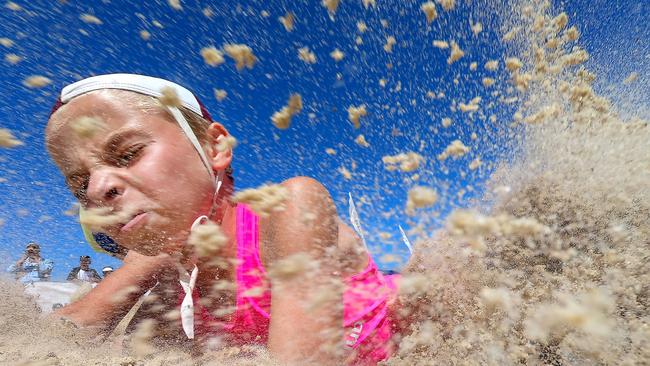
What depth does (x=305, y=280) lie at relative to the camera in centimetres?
118

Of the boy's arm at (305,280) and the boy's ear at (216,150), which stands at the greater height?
the boy's ear at (216,150)

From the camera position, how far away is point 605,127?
2.12 m

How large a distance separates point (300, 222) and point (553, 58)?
79.4 inches

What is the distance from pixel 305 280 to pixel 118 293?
5.72 ft

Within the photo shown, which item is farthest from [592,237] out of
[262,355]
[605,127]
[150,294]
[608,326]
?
[150,294]

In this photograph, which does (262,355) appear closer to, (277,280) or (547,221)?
(277,280)

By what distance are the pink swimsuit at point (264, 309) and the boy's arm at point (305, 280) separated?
26 centimetres

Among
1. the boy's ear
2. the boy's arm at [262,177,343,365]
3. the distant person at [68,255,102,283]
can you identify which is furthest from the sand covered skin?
the distant person at [68,255,102,283]

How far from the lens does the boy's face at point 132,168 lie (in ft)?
4.76

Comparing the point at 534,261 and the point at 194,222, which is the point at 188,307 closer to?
the point at 194,222

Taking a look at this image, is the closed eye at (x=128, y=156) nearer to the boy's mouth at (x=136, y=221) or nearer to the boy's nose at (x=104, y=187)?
the boy's nose at (x=104, y=187)

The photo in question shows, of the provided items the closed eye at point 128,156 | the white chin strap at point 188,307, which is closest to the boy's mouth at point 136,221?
the closed eye at point 128,156

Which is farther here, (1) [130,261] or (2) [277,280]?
(1) [130,261]

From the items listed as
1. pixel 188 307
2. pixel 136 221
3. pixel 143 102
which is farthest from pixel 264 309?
pixel 143 102
